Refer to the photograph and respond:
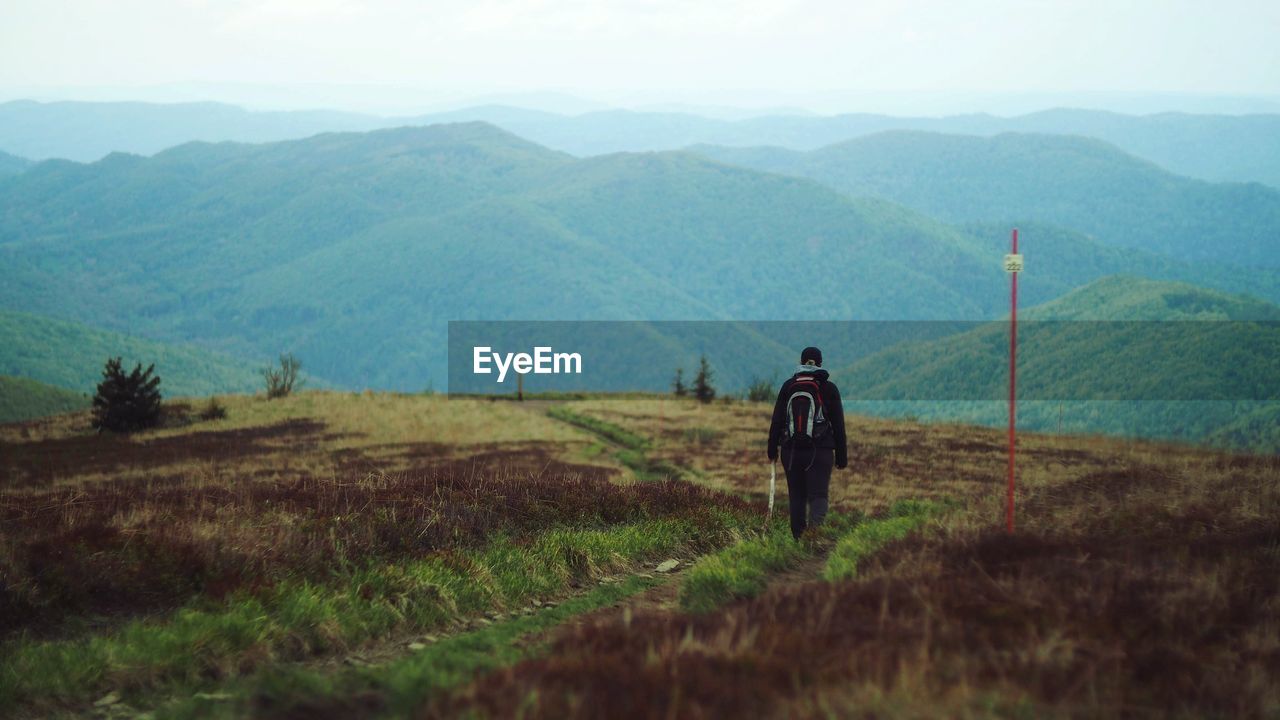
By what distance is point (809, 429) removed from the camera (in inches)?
513

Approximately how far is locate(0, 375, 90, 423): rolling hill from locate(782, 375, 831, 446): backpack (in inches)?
4601

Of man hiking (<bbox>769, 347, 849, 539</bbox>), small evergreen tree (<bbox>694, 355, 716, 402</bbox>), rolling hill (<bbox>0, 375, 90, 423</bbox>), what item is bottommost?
rolling hill (<bbox>0, 375, 90, 423</bbox>)

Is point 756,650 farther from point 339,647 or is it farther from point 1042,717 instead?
point 339,647

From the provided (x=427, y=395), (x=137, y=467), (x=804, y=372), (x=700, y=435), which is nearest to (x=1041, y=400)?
(x=427, y=395)

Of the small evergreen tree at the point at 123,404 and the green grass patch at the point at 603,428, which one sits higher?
the small evergreen tree at the point at 123,404

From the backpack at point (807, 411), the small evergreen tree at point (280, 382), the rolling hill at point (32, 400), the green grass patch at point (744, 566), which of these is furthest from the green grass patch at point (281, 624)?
the rolling hill at point (32, 400)

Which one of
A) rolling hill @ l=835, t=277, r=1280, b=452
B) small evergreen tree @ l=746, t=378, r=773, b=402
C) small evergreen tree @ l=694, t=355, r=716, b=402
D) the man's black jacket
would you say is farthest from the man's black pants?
rolling hill @ l=835, t=277, r=1280, b=452

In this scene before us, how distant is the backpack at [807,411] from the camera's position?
13057 millimetres

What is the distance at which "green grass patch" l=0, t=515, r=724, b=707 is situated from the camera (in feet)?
25.6

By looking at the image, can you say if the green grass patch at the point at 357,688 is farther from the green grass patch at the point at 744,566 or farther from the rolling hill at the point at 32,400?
the rolling hill at the point at 32,400

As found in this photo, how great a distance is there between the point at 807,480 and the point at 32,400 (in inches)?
5057

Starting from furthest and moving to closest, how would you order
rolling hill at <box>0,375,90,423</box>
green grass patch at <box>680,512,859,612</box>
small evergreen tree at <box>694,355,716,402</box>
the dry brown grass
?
rolling hill at <box>0,375,90,423</box> → small evergreen tree at <box>694,355,716,402</box> → green grass patch at <box>680,512,859,612</box> → the dry brown grass

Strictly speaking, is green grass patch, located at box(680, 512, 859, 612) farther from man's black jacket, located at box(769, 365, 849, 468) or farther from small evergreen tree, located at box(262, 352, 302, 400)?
small evergreen tree, located at box(262, 352, 302, 400)

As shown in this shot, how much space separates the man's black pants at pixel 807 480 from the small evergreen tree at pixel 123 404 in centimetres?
4485
